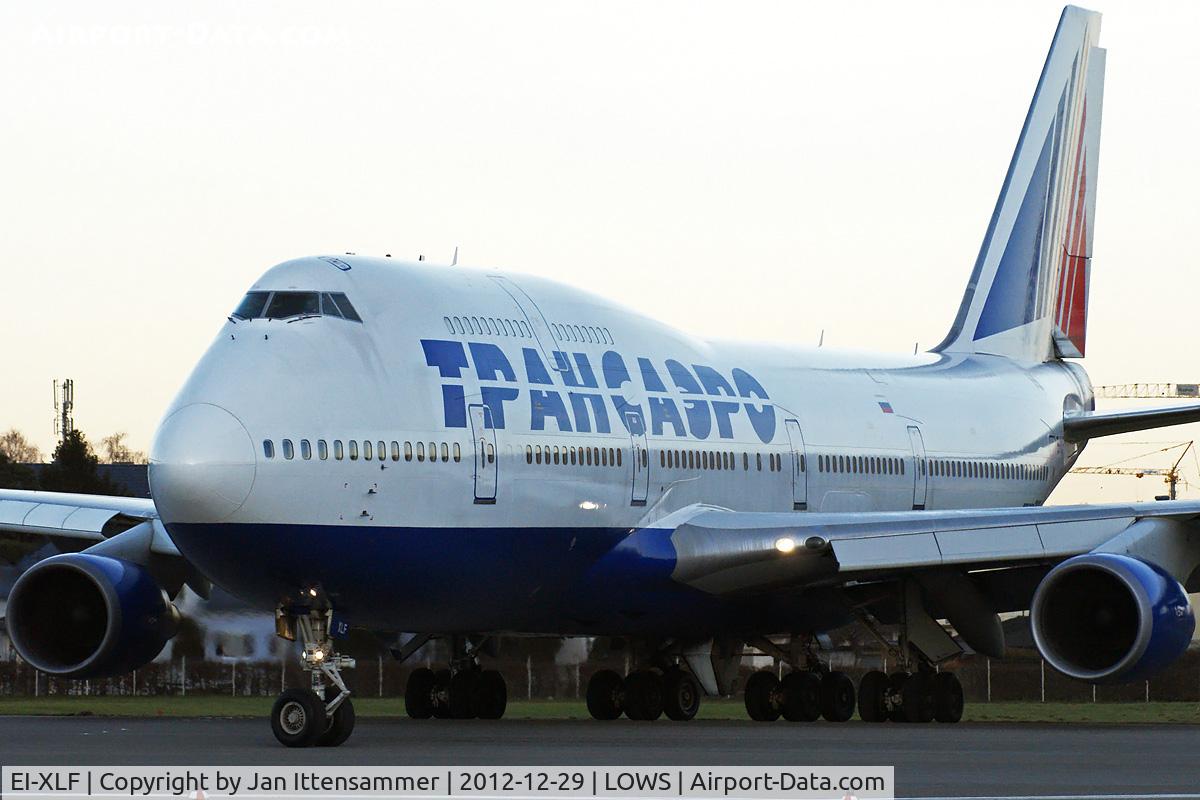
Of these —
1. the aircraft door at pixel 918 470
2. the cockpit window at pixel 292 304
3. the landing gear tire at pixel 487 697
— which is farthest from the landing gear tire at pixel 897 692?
the cockpit window at pixel 292 304

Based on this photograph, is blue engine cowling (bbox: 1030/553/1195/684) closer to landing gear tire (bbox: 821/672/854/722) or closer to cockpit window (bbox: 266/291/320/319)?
landing gear tire (bbox: 821/672/854/722)

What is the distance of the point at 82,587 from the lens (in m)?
21.1

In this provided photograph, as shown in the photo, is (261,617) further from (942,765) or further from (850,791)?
(850,791)

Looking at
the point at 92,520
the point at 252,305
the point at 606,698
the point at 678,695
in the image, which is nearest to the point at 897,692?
the point at 678,695

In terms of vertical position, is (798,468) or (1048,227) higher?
(1048,227)

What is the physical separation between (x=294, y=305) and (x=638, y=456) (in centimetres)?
469

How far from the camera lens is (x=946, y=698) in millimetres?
23656

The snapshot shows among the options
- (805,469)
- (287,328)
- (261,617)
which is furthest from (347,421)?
(261,617)

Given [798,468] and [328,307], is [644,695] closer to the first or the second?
[798,468]

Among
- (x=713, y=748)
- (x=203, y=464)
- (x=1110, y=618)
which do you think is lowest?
Answer: (x=713, y=748)

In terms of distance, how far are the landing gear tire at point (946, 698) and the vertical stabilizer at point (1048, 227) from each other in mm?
7968

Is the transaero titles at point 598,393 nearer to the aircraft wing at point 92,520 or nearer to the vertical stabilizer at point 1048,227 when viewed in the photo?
the aircraft wing at point 92,520

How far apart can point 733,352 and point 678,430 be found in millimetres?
2659

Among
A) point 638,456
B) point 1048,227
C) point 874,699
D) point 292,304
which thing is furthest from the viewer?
point 1048,227
